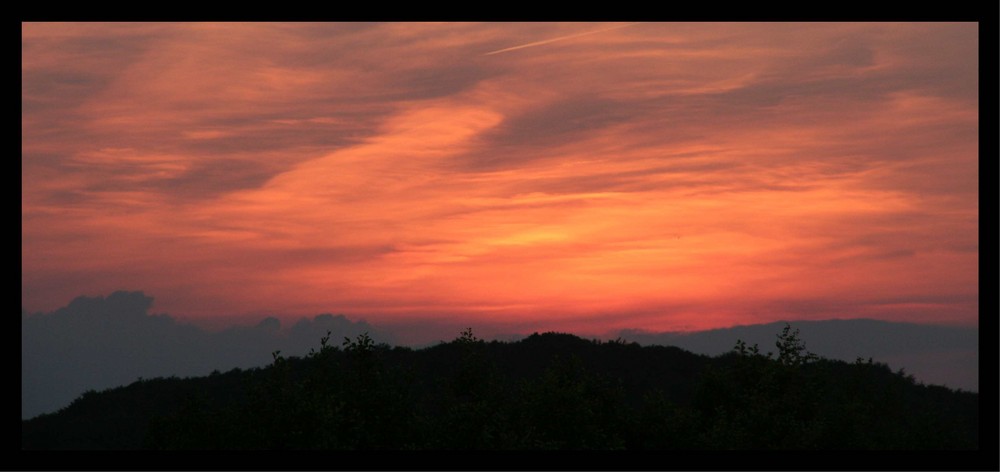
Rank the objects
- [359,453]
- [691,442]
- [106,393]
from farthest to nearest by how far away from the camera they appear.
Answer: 1. [106,393]
2. [691,442]
3. [359,453]

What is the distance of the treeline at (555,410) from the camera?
2320 centimetres

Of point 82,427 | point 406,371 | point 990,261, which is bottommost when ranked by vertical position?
point 82,427

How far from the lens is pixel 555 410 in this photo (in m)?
24.3

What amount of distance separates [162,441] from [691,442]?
1358cm

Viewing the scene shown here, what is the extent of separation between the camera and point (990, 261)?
8.30 metres

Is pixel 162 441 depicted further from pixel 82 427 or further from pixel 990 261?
pixel 990 261

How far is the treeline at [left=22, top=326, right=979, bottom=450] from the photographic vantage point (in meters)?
23.2

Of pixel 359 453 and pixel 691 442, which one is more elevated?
pixel 359 453

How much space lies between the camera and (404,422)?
2475cm

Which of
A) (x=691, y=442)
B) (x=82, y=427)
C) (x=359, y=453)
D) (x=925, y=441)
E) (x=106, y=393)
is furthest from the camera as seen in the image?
(x=106, y=393)
